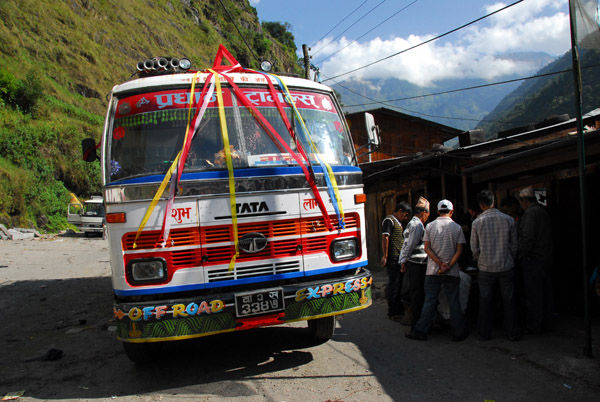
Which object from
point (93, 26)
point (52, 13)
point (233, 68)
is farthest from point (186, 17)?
point (233, 68)

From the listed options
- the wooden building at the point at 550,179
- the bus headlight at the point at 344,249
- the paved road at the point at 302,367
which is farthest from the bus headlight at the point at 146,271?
the wooden building at the point at 550,179

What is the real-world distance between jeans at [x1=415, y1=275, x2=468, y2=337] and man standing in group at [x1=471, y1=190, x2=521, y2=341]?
25 centimetres

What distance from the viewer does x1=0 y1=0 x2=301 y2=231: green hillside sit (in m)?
27.0

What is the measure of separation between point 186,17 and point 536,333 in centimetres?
6392

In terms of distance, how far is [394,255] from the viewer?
21.6 ft

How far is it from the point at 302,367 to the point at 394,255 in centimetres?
249

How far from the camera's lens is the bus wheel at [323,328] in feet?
17.1

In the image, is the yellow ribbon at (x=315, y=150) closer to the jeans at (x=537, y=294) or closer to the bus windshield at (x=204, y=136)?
the bus windshield at (x=204, y=136)

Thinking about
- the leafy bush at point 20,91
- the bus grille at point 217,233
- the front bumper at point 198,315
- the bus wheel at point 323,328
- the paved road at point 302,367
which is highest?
the leafy bush at point 20,91

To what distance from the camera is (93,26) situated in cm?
4128

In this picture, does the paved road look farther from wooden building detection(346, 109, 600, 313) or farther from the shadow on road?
wooden building detection(346, 109, 600, 313)

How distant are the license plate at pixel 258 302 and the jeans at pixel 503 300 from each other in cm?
259

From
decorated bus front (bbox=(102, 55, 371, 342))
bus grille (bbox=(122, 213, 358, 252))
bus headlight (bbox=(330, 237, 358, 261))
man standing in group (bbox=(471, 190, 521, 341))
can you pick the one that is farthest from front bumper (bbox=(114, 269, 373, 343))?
man standing in group (bbox=(471, 190, 521, 341))

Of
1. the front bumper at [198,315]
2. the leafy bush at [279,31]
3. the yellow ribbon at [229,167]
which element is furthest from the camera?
the leafy bush at [279,31]
